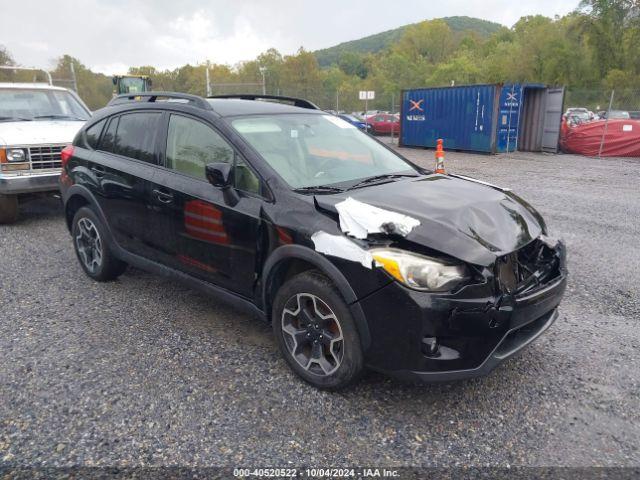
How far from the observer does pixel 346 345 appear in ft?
9.33

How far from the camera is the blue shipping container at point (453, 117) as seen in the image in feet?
57.3

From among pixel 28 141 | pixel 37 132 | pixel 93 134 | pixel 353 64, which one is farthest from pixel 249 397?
pixel 353 64

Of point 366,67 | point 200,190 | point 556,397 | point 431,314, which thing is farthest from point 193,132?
point 366,67

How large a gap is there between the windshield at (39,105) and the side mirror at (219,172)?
19.4ft

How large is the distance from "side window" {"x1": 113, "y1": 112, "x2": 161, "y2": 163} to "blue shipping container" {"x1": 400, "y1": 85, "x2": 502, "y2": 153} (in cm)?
1518

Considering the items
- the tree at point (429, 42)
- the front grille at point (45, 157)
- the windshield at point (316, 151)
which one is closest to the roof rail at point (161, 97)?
the windshield at point (316, 151)

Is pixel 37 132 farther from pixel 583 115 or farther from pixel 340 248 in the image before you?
pixel 583 115

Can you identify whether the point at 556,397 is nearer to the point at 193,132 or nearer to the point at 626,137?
the point at 193,132

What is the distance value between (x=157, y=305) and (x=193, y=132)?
1.57 meters

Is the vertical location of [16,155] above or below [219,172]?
below

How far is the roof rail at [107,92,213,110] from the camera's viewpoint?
12.6ft

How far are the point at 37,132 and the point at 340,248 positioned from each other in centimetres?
615

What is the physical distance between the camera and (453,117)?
18484 mm

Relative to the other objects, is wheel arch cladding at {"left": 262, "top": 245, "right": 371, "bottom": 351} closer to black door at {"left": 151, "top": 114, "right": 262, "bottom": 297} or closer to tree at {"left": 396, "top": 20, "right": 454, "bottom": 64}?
black door at {"left": 151, "top": 114, "right": 262, "bottom": 297}
